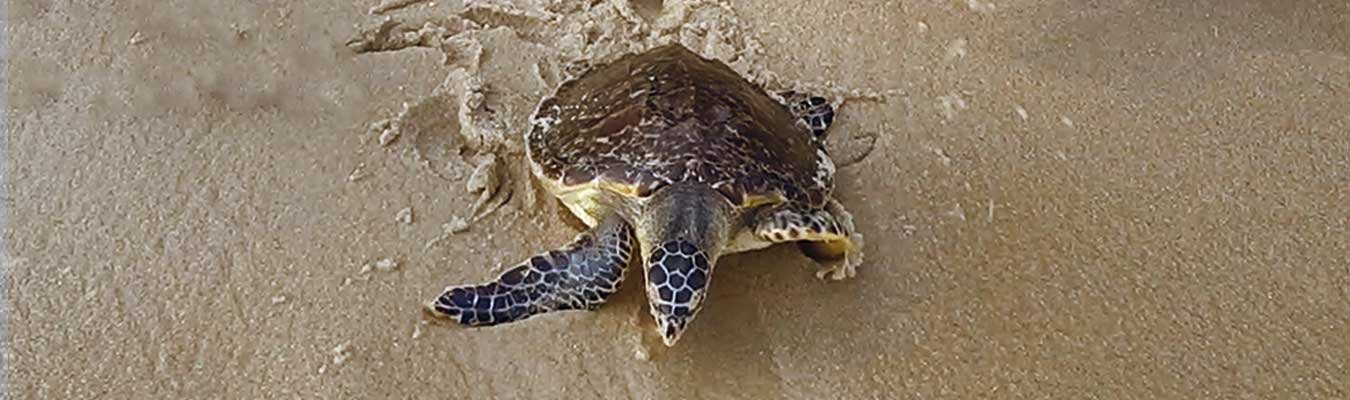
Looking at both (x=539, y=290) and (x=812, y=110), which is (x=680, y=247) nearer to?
(x=539, y=290)

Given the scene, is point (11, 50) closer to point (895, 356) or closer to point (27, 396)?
point (27, 396)

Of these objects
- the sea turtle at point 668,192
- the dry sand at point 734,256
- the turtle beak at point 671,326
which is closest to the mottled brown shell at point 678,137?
the sea turtle at point 668,192

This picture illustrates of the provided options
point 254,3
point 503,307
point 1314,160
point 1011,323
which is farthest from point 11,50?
point 1314,160

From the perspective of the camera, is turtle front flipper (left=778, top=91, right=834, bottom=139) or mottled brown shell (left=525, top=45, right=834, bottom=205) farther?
turtle front flipper (left=778, top=91, right=834, bottom=139)

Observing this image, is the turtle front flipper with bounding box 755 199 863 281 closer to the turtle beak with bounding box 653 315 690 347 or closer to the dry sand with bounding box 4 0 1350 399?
the dry sand with bounding box 4 0 1350 399

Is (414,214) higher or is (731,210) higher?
(731,210)

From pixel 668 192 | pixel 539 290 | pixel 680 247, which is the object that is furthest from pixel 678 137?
pixel 539 290

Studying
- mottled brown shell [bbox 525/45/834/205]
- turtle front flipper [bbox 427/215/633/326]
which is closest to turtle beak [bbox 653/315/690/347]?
turtle front flipper [bbox 427/215/633/326]
